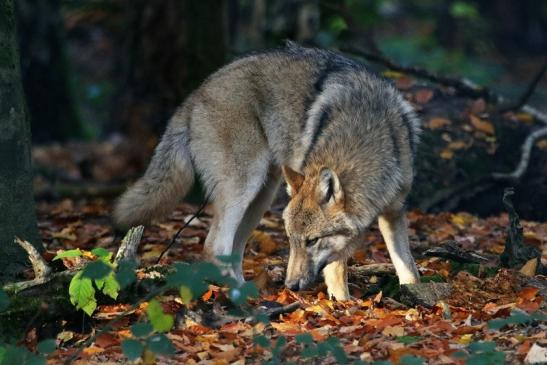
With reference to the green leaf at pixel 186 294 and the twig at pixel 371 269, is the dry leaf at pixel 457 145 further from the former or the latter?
the green leaf at pixel 186 294

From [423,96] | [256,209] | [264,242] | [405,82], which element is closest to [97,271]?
[256,209]

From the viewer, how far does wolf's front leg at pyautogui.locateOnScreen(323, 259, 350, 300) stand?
20.8ft

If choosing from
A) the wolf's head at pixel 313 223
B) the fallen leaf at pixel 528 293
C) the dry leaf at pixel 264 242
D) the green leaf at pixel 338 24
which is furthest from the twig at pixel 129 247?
the green leaf at pixel 338 24

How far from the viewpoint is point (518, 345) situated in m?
4.93

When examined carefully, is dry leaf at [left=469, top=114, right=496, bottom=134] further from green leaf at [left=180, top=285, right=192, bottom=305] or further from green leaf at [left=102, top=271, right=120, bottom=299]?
green leaf at [left=180, top=285, right=192, bottom=305]

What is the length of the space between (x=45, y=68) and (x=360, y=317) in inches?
469

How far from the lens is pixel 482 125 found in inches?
397

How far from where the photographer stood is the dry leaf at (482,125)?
33.0ft

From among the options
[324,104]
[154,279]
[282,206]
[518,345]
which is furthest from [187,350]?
[282,206]

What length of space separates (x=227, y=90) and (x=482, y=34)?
64.3 ft

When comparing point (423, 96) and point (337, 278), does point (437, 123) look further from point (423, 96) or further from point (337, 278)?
point (337, 278)

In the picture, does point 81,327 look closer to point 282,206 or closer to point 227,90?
point 227,90

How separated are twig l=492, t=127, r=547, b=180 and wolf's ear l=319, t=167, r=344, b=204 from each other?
12.7 feet

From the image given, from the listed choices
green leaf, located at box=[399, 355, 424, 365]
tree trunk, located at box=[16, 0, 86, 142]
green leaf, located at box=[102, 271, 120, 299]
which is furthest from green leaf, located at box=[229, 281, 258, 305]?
tree trunk, located at box=[16, 0, 86, 142]
